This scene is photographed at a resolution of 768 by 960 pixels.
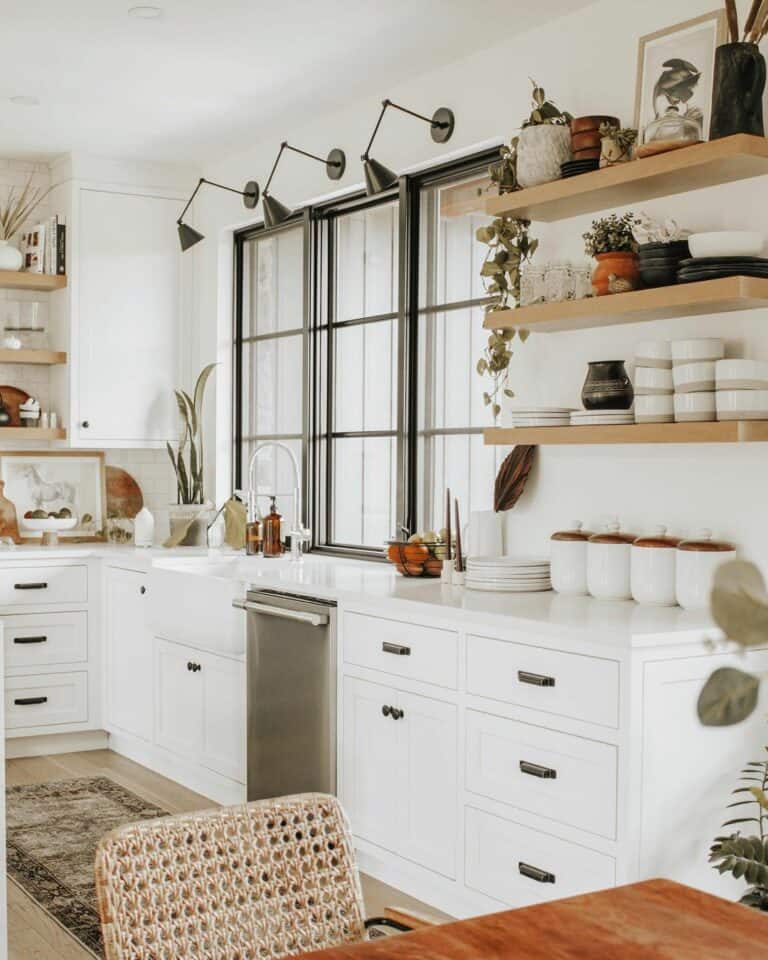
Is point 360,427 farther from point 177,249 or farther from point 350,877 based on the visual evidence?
point 350,877

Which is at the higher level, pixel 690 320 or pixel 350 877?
pixel 690 320

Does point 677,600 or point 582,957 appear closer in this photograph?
point 582,957

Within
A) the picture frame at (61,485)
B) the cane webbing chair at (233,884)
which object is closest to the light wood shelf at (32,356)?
the picture frame at (61,485)

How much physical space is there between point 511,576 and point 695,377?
849mm

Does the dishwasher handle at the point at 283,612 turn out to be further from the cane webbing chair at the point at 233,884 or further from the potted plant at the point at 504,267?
the cane webbing chair at the point at 233,884

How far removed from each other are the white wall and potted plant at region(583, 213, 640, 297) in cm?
17

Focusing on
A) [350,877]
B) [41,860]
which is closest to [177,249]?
[41,860]

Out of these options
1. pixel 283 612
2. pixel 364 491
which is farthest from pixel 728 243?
pixel 364 491

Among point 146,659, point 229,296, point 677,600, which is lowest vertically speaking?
point 146,659

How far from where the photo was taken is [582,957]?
123 cm

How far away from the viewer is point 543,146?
3.61m

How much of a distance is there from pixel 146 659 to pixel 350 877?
144 inches

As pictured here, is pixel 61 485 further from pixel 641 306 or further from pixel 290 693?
pixel 641 306

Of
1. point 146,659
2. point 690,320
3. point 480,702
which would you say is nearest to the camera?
point 480,702
